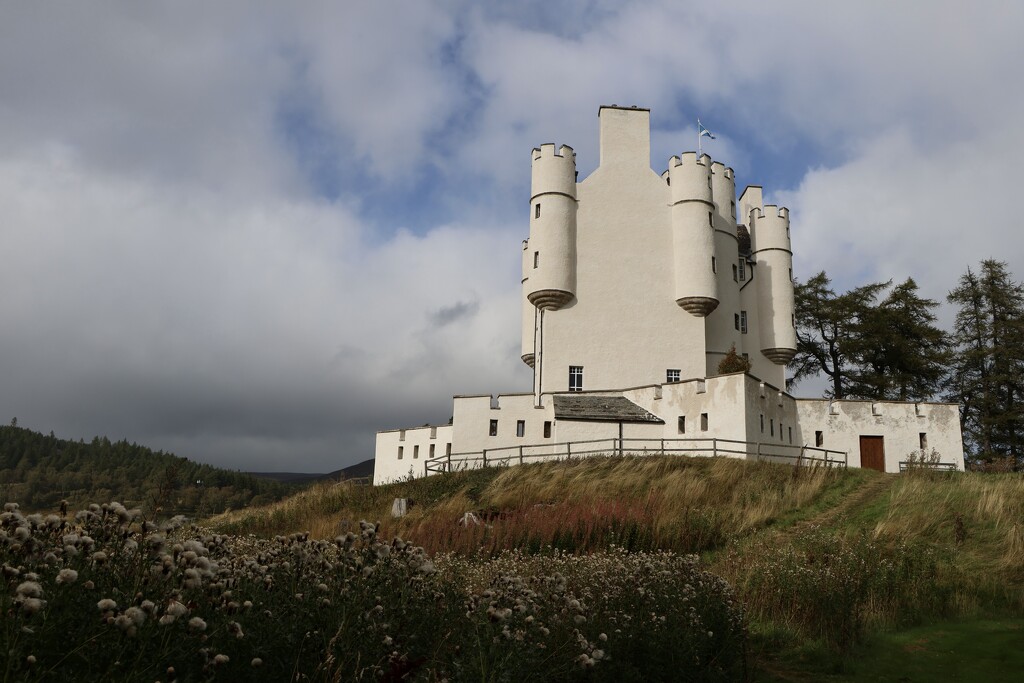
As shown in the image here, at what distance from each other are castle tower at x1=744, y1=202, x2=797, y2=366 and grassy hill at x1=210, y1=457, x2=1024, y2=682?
738 inches

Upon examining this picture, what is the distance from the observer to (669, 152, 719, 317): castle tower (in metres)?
40.7

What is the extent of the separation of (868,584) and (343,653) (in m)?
9.29

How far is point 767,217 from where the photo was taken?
4759 cm

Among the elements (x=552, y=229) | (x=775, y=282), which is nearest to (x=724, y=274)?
(x=775, y=282)

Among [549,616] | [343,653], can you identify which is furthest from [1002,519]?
[343,653]

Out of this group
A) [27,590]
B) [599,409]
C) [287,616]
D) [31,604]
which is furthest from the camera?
[599,409]

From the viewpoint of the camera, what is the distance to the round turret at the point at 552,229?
1592 inches

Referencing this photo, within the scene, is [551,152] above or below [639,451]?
above

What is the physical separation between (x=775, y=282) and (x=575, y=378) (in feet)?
50.6

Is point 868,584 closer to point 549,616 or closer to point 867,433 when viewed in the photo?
point 549,616

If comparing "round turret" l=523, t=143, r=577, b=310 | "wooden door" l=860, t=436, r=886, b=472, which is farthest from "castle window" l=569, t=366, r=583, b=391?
"wooden door" l=860, t=436, r=886, b=472

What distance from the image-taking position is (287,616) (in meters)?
5.02

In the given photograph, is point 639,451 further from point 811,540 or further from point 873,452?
point 811,540

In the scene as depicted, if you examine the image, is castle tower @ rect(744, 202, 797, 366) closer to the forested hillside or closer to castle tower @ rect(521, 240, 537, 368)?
castle tower @ rect(521, 240, 537, 368)
